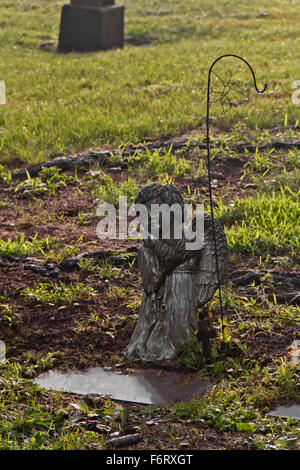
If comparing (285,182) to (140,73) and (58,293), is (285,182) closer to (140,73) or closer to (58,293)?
(58,293)

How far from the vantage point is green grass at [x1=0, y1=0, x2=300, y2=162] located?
863cm

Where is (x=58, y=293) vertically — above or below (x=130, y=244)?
below

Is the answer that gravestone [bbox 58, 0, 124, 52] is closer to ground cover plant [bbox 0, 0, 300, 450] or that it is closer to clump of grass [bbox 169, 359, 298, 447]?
ground cover plant [bbox 0, 0, 300, 450]

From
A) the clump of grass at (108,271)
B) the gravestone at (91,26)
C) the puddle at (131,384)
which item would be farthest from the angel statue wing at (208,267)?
the gravestone at (91,26)

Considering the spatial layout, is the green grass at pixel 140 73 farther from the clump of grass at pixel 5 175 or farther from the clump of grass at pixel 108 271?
the clump of grass at pixel 108 271

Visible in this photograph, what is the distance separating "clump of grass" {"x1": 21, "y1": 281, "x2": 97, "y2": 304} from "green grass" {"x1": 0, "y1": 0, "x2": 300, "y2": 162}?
3013 mm

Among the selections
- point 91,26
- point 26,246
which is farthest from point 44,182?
point 91,26

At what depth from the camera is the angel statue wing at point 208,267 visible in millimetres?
4461

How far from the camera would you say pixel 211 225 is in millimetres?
4449

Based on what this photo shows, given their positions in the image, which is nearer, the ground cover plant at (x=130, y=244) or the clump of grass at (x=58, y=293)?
the ground cover plant at (x=130, y=244)

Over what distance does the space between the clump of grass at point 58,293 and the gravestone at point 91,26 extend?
370 inches

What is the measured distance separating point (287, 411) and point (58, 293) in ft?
6.69

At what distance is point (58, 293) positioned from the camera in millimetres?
5141
